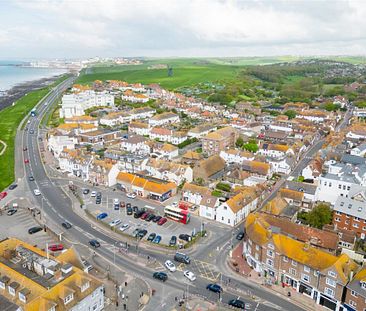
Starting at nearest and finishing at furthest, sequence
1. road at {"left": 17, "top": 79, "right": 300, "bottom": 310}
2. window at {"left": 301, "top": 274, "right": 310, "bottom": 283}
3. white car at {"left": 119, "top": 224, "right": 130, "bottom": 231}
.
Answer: road at {"left": 17, "top": 79, "right": 300, "bottom": 310}, window at {"left": 301, "top": 274, "right": 310, "bottom": 283}, white car at {"left": 119, "top": 224, "right": 130, "bottom": 231}

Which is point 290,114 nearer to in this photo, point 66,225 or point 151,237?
point 151,237

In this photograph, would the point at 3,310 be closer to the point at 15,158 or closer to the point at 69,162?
the point at 69,162

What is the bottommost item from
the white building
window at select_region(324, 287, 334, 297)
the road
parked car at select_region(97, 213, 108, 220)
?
the road

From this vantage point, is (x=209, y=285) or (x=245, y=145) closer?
(x=209, y=285)

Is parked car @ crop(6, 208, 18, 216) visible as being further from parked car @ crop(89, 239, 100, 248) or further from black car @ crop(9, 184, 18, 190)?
parked car @ crop(89, 239, 100, 248)

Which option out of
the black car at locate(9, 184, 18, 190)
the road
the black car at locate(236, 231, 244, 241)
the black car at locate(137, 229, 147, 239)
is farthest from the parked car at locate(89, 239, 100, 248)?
the black car at locate(9, 184, 18, 190)

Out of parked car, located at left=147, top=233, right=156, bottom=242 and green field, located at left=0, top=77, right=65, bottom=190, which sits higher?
green field, located at left=0, top=77, right=65, bottom=190

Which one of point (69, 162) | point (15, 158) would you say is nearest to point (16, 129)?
point (15, 158)

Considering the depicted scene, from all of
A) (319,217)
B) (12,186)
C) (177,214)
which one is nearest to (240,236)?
(177,214)
